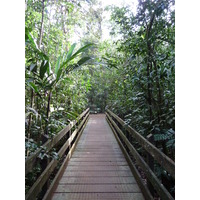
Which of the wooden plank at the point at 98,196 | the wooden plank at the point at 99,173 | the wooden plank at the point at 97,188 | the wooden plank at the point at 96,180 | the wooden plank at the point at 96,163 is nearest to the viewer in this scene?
the wooden plank at the point at 98,196

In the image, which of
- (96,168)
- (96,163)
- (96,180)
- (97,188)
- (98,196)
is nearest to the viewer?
(98,196)

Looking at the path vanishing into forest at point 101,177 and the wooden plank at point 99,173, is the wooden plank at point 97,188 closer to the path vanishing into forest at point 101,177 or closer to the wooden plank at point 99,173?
the path vanishing into forest at point 101,177

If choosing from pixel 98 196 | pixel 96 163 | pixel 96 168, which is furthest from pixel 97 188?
pixel 96 163

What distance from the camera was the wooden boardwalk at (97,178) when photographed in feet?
7.16

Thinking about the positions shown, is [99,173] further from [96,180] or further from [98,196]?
[98,196]

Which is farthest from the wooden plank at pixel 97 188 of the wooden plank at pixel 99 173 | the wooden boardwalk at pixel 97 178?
the wooden plank at pixel 99 173

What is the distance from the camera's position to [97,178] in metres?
2.64
